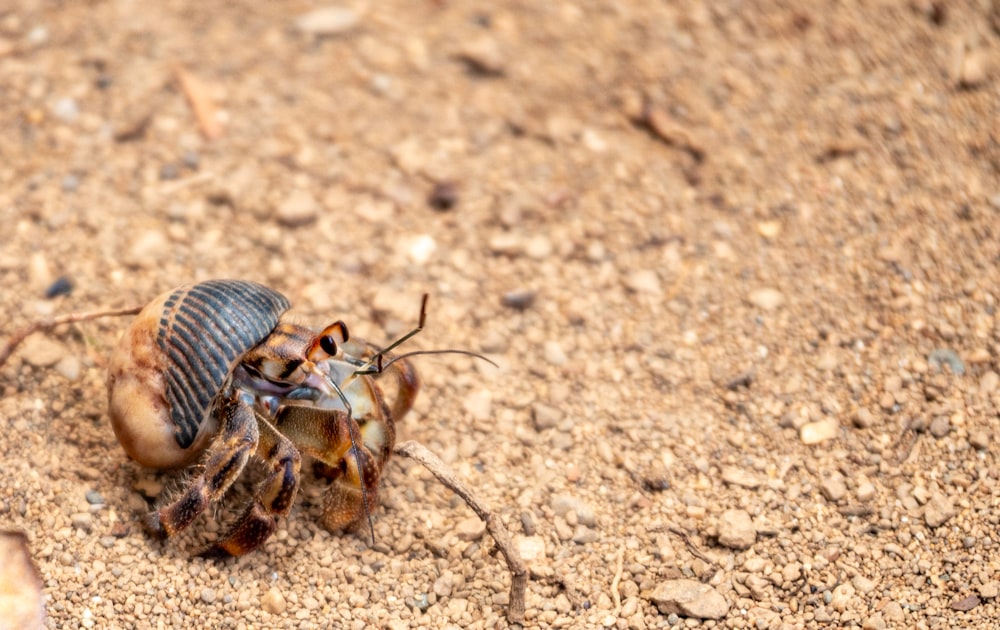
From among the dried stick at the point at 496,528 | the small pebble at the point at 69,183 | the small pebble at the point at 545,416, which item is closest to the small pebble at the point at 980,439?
the small pebble at the point at 545,416

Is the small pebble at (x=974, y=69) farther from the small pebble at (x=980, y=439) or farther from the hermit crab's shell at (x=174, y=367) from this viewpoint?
the hermit crab's shell at (x=174, y=367)

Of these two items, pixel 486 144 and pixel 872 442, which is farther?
pixel 486 144

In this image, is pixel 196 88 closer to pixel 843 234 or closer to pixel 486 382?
pixel 486 382

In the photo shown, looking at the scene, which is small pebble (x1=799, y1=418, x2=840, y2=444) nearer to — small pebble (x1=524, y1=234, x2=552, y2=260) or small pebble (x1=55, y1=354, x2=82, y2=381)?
small pebble (x1=524, y1=234, x2=552, y2=260)

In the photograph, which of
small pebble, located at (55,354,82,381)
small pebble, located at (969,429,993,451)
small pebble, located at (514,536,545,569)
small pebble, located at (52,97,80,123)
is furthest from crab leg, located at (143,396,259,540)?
small pebble, located at (969,429,993,451)

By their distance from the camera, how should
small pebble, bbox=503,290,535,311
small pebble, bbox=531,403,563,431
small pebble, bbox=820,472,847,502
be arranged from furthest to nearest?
small pebble, bbox=503,290,535,311 < small pebble, bbox=531,403,563,431 < small pebble, bbox=820,472,847,502

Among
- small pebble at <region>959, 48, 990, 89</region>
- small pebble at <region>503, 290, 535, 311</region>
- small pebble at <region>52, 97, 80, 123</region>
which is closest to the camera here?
small pebble at <region>503, 290, 535, 311</region>

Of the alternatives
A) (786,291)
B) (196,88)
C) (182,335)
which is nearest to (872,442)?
(786,291)
